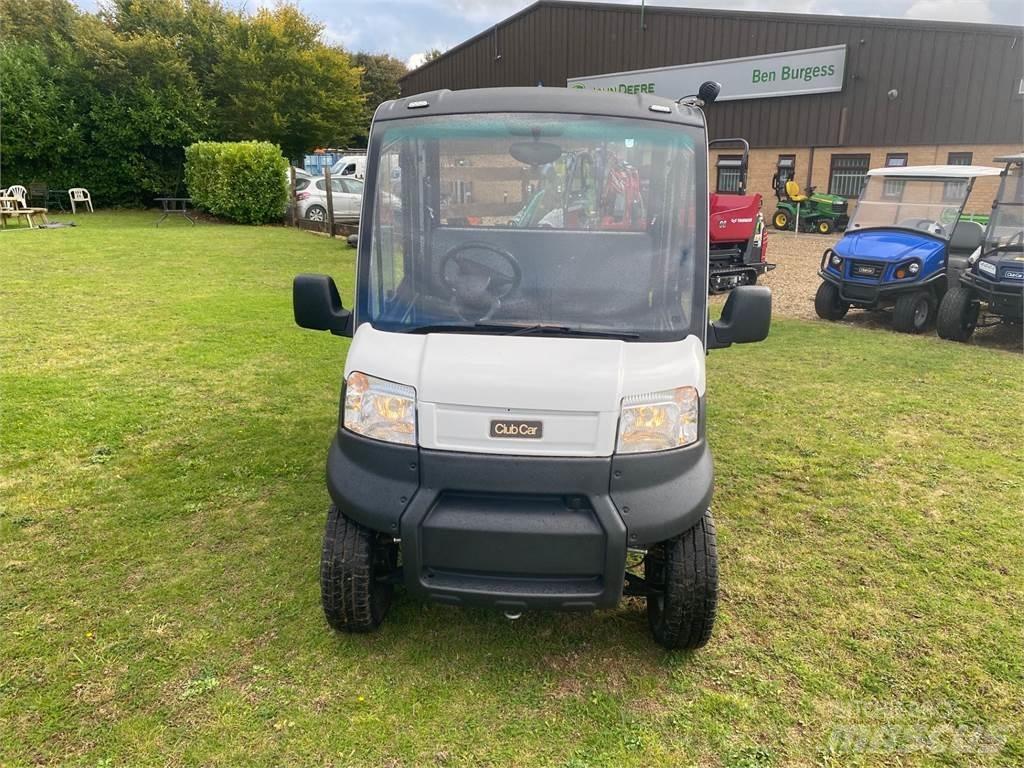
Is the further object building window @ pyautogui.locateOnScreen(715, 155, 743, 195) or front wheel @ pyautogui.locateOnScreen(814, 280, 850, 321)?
building window @ pyautogui.locateOnScreen(715, 155, 743, 195)

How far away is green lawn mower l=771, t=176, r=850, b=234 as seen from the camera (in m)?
18.7

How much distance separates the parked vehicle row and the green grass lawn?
8.03ft

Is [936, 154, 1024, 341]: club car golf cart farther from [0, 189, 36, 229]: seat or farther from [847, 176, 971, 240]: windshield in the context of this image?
[0, 189, 36, 229]: seat

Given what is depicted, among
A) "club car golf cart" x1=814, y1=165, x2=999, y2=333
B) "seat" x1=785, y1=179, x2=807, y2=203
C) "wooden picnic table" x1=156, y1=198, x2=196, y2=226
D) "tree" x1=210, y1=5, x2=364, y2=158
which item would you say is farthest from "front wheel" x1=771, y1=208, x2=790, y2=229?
"tree" x1=210, y1=5, x2=364, y2=158

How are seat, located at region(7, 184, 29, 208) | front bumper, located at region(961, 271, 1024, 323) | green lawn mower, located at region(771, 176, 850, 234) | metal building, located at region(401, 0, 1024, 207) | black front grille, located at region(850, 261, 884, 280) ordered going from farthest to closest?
green lawn mower, located at region(771, 176, 850, 234), metal building, located at region(401, 0, 1024, 207), seat, located at region(7, 184, 29, 208), black front grille, located at region(850, 261, 884, 280), front bumper, located at region(961, 271, 1024, 323)

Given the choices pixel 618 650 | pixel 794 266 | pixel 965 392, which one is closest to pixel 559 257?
pixel 618 650

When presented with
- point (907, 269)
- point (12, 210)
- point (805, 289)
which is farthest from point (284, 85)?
point (907, 269)

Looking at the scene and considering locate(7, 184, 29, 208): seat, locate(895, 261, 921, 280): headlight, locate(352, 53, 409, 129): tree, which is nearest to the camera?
locate(895, 261, 921, 280): headlight

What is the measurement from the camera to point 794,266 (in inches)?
538

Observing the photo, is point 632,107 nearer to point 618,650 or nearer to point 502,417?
point 502,417

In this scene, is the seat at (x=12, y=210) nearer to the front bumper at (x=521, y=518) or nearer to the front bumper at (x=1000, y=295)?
the front bumper at (x=521, y=518)

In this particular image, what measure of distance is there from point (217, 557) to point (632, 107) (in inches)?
108

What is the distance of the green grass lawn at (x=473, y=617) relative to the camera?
7.78 ft

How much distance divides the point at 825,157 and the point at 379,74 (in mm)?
34366
